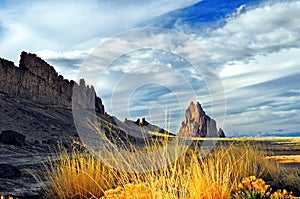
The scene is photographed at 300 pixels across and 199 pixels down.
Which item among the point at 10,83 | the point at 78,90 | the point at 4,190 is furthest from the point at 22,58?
the point at 4,190

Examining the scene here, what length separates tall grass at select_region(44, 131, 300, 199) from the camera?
217 inches

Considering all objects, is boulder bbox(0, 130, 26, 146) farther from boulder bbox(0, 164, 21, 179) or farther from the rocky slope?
boulder bbox(0, 164, 21, 179)

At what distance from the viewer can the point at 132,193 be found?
539cm

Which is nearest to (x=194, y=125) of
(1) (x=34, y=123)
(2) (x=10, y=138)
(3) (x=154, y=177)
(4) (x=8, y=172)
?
(3) (x=154, y=177)

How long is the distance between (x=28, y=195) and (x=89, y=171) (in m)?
1.45

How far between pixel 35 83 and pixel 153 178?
61883 millimetres

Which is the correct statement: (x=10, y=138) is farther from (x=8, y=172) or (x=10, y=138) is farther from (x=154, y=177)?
(x=154, y=177)

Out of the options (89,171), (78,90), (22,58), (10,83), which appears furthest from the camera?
(78,90)

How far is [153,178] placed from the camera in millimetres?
6180

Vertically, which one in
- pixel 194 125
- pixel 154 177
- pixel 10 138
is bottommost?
pixel 154 177

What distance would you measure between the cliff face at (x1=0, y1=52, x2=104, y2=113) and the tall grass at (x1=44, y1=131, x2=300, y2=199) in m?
48.9

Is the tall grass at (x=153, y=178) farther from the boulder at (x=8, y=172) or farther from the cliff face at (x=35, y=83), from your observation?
the cliff face at (x=35, y=83)

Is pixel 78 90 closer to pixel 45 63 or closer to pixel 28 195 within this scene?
pixel 45 63

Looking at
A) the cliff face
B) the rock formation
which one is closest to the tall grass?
the rock formation
